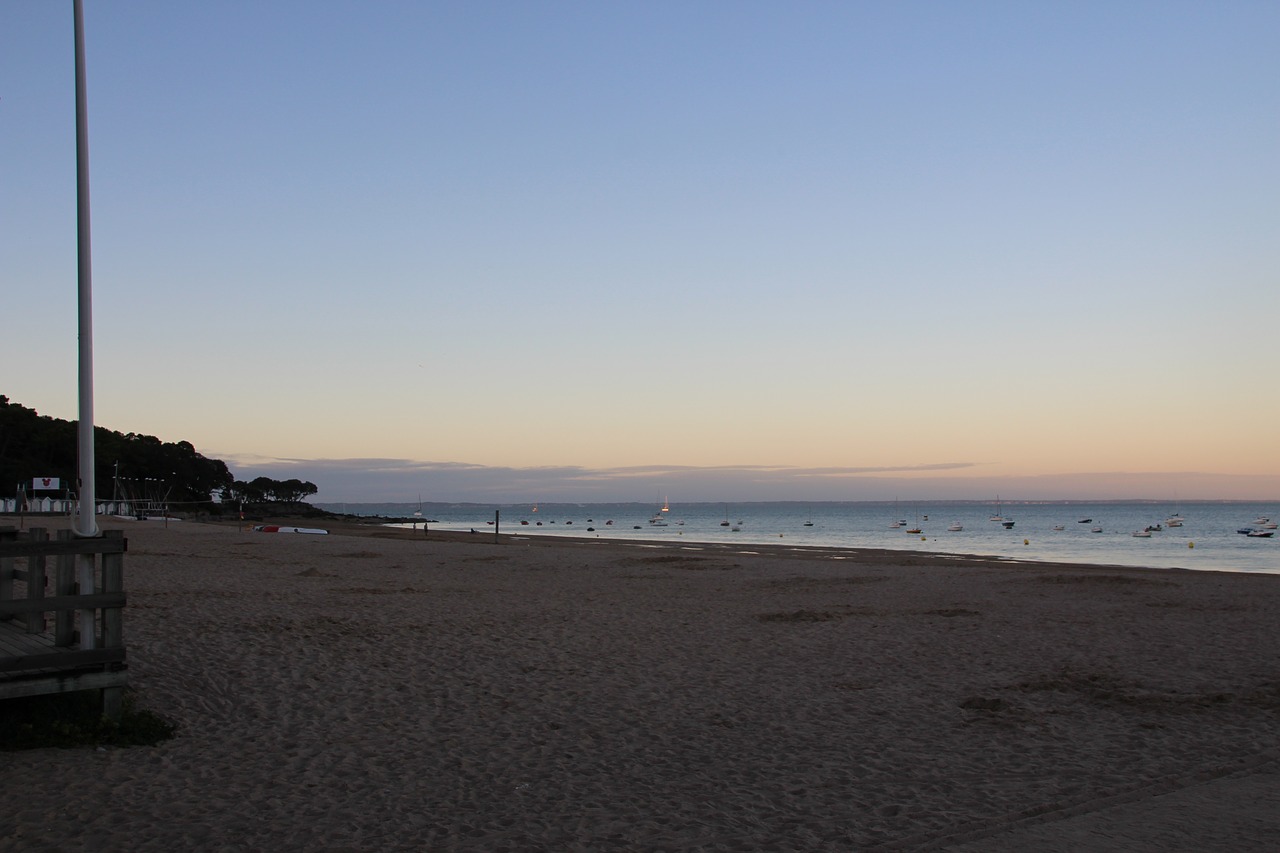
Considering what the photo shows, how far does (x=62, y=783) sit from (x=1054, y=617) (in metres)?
15.3

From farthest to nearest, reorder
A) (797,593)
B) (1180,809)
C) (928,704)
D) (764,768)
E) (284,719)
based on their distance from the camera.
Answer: (797,593), (928,704), (284,719), (764,768), (1180,809)

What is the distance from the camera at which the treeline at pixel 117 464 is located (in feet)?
302

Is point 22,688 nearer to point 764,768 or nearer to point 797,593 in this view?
point 764,768

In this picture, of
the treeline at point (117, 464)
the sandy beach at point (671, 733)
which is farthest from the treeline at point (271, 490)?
the sandy beach at point (671, 733)

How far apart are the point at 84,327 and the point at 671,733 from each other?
6.52 meters

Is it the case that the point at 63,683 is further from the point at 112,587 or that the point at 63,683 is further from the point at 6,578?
the point at 6,578

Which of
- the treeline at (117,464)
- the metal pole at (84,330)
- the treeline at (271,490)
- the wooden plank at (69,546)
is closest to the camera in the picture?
the wooden plank at (69,546)

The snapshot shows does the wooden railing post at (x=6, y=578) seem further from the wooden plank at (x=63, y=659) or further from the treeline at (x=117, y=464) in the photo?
the treeline at (x=117, y=464)

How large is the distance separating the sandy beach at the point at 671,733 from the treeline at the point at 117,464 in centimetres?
5578

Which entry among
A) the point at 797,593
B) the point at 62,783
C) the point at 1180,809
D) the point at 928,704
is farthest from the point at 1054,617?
the point at 62,783

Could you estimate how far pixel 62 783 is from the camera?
640 cm

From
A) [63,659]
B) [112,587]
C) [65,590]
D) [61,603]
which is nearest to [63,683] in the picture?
[63,659]

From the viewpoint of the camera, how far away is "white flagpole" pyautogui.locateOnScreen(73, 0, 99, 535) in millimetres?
8820

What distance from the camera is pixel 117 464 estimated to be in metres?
101
